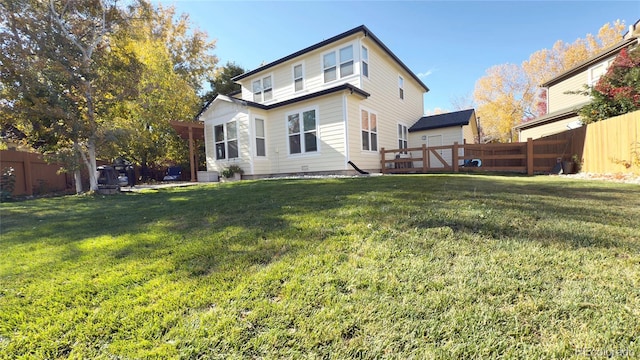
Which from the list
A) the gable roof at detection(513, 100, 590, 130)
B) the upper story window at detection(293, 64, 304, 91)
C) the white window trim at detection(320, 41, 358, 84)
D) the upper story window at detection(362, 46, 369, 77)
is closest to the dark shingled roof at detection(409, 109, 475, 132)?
the gable roof at detection(513, 100, 590, 130)

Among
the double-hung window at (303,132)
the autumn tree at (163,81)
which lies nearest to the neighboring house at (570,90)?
the double-hung window at (303,132)

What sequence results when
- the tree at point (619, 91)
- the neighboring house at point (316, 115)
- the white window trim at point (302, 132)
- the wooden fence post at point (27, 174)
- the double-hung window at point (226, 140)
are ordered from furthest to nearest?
the double-hung window at point (226, 140) → the white window trim at point (302, 132) → the neighboring house at point (316, 115) → the wooden fence post at point (27, 174) → the tree at point (619, 91)

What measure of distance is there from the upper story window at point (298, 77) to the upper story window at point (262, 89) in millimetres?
1604

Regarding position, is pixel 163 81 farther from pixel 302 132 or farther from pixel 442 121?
pixel 442 121

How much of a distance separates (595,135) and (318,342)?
35.1 feet

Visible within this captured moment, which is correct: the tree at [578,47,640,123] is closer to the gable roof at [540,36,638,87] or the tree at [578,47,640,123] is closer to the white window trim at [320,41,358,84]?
the gable roof at [540,36,638,87]

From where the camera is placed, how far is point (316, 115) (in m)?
10.8

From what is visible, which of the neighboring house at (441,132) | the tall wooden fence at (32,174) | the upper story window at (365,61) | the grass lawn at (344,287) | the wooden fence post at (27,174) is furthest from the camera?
the neighboring house at (441,132)

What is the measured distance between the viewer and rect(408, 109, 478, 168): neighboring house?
14.3 m

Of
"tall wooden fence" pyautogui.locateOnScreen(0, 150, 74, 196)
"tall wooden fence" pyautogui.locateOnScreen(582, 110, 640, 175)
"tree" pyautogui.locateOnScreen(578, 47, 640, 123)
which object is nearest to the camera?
"tall wooden fence" pyautogui.locateOnScreen(582, 110, 640, 175)

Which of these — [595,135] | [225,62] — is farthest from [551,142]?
[225,62]

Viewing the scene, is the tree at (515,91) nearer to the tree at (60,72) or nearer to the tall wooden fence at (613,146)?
the tall wooden fence at (613,146)

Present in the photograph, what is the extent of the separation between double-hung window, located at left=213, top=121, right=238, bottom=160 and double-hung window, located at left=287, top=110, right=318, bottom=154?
2.48m

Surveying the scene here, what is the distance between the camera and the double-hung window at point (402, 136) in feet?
47.8
